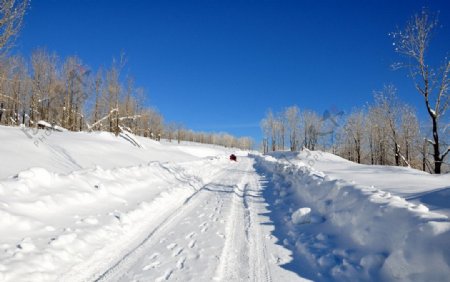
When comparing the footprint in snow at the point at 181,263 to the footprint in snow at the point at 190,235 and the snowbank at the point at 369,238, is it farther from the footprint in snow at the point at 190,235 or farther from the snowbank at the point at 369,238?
the snowbank at the point at 369,238

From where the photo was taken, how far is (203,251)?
4816 mm

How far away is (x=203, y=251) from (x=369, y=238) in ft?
8.58

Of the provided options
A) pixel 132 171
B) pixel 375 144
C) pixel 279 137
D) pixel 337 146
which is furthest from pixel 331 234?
pixel 279 137

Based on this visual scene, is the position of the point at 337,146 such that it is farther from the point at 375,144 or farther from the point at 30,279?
the point at 30,279

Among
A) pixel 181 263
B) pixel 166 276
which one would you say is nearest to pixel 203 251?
pixel 181 263

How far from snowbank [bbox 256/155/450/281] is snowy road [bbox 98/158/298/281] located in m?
0.64

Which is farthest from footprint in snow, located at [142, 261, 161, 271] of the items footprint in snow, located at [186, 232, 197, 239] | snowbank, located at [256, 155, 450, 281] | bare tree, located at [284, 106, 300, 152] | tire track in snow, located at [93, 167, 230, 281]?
bare tree, located at [284, 106, 300, 152]

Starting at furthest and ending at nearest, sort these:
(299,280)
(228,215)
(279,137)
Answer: (279,137), (228,215), (299,280)

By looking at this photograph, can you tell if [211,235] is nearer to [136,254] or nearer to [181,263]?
[181,263]

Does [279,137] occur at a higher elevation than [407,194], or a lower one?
higher

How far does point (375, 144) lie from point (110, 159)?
50642 mm

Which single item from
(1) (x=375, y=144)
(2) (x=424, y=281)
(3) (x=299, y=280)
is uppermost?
(1) (x=375, y=144)

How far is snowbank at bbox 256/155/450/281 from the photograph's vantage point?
357cm

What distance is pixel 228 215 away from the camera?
7.35 metres
